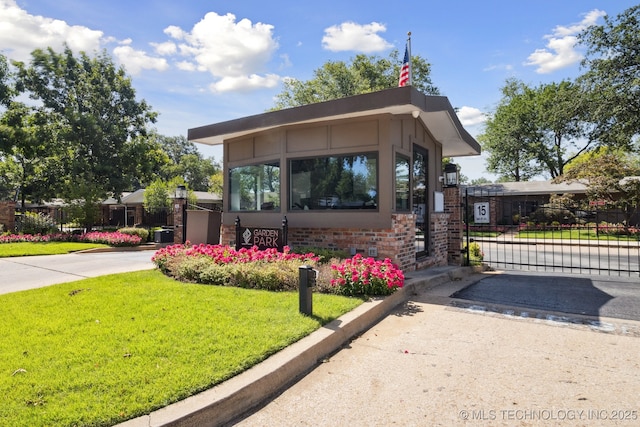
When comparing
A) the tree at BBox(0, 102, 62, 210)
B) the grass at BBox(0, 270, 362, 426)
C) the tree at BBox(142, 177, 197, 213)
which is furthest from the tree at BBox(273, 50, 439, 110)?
the grass at BBox(0, 270, 362, 426)

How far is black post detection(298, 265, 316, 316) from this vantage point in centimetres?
433

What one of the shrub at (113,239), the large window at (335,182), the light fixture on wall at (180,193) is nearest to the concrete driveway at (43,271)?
the light fixture on wall at (180,193)

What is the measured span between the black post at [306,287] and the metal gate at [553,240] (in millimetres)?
5939

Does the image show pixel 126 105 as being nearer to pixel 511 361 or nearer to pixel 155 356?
pixel 155 356

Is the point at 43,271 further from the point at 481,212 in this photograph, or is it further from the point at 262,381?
the point at 481,212

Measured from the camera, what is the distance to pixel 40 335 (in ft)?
12.0

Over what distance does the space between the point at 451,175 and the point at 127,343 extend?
8.25m

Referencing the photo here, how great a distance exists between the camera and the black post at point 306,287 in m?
4.33

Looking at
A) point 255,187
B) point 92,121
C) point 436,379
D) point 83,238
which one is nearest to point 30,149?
point 92,121

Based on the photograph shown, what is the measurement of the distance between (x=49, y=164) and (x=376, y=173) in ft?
68.6

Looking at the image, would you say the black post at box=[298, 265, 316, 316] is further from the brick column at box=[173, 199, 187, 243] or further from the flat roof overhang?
the brick column at box=[173, 199, 187, 243]

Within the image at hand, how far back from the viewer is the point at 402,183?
7.48 m

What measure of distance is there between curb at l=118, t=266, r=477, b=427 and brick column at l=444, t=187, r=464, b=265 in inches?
207

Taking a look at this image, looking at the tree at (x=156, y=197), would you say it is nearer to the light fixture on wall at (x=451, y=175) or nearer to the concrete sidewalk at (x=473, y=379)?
the light fixture on wall at (x=451, y=175)
